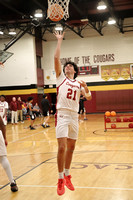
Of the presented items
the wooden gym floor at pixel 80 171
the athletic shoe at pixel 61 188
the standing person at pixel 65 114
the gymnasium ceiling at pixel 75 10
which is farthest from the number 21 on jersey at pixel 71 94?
the gymnasium ceiling at pixel 75 10

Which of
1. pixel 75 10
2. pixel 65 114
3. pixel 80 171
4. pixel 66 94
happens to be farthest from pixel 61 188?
pixel 75 10

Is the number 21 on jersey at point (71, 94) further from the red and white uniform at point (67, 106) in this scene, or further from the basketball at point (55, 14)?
the basketball at point (55, 14)

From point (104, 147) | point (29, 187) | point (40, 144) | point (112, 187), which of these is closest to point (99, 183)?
point (112, 187)

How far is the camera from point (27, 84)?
77.7 ft

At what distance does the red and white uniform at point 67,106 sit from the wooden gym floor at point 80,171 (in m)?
1.12

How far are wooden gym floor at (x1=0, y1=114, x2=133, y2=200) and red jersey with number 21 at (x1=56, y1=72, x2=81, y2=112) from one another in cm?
149

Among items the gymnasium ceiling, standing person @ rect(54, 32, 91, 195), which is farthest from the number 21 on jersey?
the gymnasium ceiling

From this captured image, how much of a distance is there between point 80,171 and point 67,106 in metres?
2.14

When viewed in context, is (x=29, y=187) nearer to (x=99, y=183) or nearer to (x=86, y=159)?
(x=99, y=183)

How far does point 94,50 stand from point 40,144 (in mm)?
16150

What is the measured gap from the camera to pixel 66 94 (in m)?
4.35

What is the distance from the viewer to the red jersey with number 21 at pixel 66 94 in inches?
172

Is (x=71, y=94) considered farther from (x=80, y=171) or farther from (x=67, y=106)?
Result: (x=80, y=171)

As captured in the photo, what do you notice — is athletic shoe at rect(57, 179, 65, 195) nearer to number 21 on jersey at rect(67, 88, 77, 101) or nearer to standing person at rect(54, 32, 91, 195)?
standing person at rect(54, 32, 91, 195)
